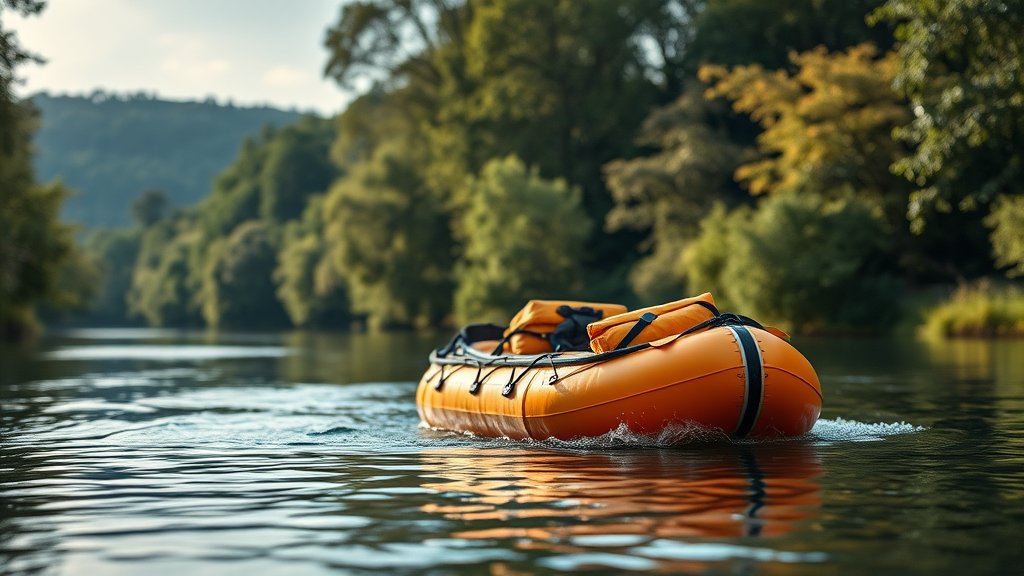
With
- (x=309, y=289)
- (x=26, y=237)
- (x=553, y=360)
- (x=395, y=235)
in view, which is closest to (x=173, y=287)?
(x=309, y=289)

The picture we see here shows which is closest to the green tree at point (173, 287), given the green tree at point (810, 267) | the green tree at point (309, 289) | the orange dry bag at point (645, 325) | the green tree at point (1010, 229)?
the green tree at point (309, 289)

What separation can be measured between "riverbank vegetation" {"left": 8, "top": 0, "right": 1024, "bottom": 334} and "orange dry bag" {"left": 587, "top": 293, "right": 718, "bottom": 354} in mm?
12351

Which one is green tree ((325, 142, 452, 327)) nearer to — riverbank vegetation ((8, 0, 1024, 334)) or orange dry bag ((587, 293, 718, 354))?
riverbank vegetation ((8, 0, 1024, 334))

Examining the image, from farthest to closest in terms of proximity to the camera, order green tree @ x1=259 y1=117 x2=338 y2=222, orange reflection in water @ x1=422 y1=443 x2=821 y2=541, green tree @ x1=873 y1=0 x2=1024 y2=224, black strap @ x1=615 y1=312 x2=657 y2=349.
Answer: green tree @ x1=259 y1=117 x2=338 y2=222 → green tree @ x1=873 y1=0 x2=1024 y2=224 → black strap @ x1=615 y1=312 x2=657 y2=349 → orange reflection in water @ x1=422 y1=443 x2=821 y2=541

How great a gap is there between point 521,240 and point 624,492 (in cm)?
4813

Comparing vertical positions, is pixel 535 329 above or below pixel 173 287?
below

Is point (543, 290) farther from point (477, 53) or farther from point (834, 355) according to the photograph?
point (834, 355)

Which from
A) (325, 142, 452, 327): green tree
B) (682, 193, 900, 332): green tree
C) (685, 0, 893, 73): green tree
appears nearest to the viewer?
(682, 193, 900, 332): green tree

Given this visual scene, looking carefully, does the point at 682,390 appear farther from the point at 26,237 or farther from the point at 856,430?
the point at 26,237

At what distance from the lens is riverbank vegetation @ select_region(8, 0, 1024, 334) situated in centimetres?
4322

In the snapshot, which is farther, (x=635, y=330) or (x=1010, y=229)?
(x=1010, y=229)

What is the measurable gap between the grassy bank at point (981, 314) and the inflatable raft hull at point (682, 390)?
2794cm

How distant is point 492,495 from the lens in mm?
8664

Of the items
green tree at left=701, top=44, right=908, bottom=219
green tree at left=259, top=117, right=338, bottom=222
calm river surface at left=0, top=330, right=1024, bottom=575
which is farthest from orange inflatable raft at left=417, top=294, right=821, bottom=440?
green tree at left=259, top=117, right=338, bottom=222
